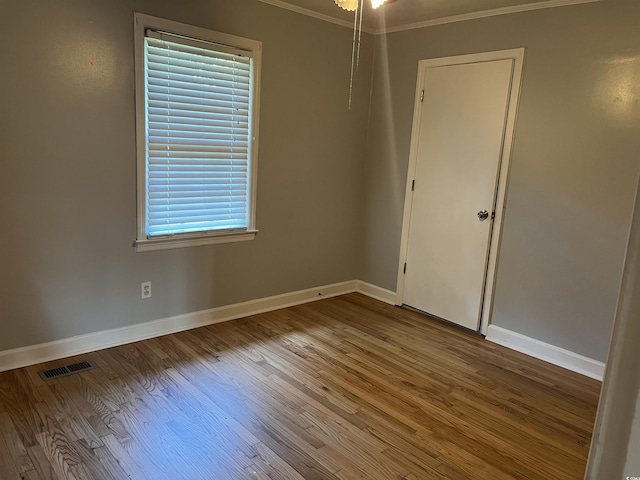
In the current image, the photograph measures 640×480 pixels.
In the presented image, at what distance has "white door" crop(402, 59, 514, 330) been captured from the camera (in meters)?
3.50

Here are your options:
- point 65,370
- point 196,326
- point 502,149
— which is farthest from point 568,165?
point 65,370

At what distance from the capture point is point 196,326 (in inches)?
139

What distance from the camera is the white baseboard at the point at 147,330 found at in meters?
2.82

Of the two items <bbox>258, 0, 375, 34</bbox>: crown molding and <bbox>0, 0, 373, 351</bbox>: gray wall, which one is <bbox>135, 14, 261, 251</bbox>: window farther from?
<bbox>258, 0, 375, 34</bbox>: crown molding

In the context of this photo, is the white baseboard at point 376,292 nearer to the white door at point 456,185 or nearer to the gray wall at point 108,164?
the white door at point 456,185

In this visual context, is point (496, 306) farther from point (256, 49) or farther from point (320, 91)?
point (256, 49)

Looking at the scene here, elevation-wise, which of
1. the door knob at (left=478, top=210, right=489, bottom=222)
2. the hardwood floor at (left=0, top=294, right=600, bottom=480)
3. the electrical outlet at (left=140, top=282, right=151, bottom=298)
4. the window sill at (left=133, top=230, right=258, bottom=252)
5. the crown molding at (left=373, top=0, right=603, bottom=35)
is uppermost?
the crown molding at (left=373, top=0, right=603, bottom=35)

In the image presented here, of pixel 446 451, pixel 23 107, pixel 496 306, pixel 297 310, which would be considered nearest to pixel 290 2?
pixel 23 107

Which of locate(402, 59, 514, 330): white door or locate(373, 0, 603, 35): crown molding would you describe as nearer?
locate(373, 0, 603, 35): crown molding

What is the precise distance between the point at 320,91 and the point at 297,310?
1899mm

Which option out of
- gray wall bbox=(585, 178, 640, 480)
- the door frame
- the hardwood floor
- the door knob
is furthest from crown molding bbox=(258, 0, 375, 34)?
gray wall bbox=(585, 178, 640, 480)

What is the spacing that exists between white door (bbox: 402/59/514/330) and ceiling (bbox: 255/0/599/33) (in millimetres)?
361

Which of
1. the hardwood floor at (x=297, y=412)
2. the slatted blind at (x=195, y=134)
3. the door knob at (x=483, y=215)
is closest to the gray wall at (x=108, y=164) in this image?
the slatted blind at (x=195, y=134)

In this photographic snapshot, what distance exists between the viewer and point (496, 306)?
3604mm
